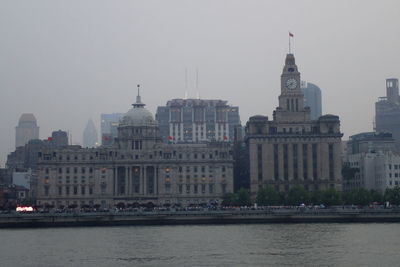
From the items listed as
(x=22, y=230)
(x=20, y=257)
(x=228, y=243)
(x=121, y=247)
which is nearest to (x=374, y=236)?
(x=228, y=243)

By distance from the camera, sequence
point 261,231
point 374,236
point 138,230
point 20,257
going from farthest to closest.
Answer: point 138,230, point 261,231, point 374,236, point 20,257

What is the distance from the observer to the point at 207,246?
139 meters

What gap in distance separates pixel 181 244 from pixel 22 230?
5856 cm

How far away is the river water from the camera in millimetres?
118488

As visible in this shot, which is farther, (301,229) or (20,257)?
(301,229)

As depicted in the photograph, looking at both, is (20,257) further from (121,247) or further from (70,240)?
(70,240)

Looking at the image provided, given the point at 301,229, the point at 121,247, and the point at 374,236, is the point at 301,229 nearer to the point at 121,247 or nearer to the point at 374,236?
the point at 374,236

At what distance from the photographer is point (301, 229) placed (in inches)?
6998

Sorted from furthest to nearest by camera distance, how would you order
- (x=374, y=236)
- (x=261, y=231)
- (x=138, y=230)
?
(x=138, y=230) < (x=261, y=231) < (x=374, y=236)

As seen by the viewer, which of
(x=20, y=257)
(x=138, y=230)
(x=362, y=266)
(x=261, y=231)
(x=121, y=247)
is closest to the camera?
(x=362, y=266)

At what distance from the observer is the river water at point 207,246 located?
11849cm

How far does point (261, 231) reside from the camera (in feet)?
568

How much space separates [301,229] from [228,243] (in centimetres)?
3645

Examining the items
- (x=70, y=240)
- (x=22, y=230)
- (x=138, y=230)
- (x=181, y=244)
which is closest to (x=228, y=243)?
(x=181, y=244)
